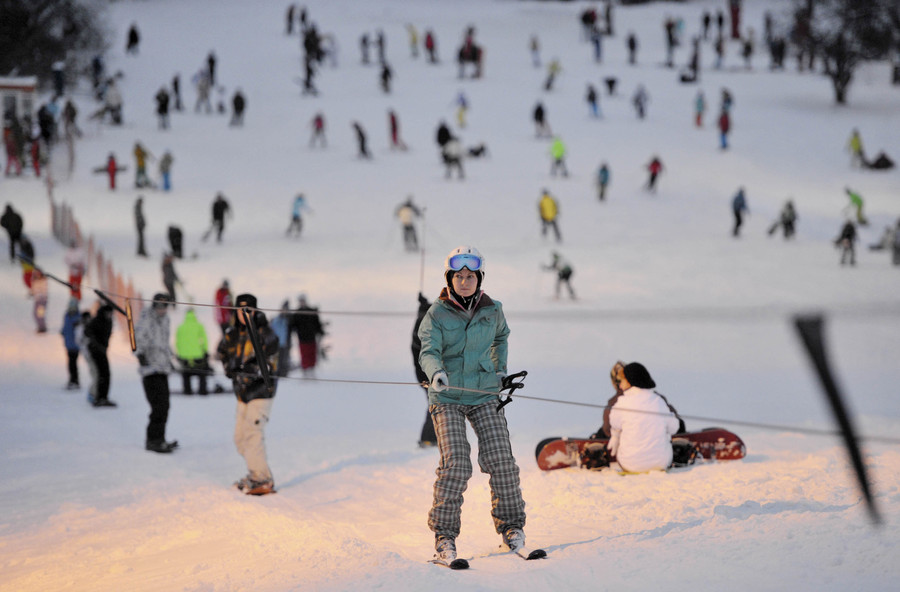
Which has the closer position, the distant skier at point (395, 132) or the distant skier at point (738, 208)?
the distant skier at point (738, 208)

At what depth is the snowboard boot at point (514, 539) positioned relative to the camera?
488 centimetres

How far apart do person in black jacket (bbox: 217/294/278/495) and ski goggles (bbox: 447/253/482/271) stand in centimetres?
257

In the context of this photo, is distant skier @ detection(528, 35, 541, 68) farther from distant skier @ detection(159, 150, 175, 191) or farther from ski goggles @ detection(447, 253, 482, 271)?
ski goggles @ detection(447, 253, 482, 271)

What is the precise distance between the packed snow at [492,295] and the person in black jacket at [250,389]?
0.29 m

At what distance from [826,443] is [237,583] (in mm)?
6394

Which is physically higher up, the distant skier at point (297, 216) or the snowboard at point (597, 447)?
the distant skier at point (297, 216)

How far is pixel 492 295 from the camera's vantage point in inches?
693

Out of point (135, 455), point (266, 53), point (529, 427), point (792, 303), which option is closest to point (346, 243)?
point (792, 303)

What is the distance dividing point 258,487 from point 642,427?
296cm

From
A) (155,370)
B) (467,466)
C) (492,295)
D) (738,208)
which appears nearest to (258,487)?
(155,370)

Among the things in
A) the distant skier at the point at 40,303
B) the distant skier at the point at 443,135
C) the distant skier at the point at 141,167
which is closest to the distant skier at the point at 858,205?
the distant skier at the point at 443,135

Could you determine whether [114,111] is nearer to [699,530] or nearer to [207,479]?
[207,479]

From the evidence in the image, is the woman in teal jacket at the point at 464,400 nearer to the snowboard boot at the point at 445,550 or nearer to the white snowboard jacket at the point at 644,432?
the snowboard boot at the point at 445,550

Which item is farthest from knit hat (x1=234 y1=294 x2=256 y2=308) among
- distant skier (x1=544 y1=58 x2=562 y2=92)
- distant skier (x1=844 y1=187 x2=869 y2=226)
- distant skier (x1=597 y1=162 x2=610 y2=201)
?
distant skier (x1=544 y1=58 x2=562 y2=92)
